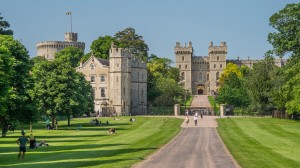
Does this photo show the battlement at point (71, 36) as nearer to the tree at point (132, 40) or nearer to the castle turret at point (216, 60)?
the tree at point (132, 40)

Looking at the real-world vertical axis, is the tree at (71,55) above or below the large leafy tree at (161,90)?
above

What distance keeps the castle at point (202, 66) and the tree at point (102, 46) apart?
6130cm

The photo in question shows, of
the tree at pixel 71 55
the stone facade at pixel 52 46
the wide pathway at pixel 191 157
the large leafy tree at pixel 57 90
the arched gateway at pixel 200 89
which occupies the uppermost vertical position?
the stone facade at pixel 52 46

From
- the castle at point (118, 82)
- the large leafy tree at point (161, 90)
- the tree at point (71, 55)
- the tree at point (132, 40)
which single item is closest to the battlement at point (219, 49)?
the tree at point (132, 40)

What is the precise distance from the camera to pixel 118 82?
105625 millimetres

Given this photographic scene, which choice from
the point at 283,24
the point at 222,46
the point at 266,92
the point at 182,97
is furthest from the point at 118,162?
the point at 222,46

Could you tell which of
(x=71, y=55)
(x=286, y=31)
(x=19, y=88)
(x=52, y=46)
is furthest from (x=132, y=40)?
(x=19, y=88)

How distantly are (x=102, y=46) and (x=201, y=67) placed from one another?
7367 cm

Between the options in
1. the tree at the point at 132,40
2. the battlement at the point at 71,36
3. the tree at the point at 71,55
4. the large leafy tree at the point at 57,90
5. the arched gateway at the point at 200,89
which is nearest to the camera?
the large leafy tree at the point at 57,90

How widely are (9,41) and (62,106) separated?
1878 cm

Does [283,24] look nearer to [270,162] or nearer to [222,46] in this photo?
[270,162]

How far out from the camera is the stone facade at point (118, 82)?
105438 mm

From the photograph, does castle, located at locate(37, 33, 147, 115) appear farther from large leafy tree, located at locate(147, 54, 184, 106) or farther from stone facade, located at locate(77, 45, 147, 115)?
large leafy tree, located at locate(147, 54, 184, 106)

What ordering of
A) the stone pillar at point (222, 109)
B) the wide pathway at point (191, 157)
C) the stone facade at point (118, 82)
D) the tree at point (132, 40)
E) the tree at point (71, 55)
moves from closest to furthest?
the wide pathway at point (191, 157), the stone pillar at point (222, 109), the stone facade at point (118, 82), the tree at point (71, 55), the tree at point (132, 40)
